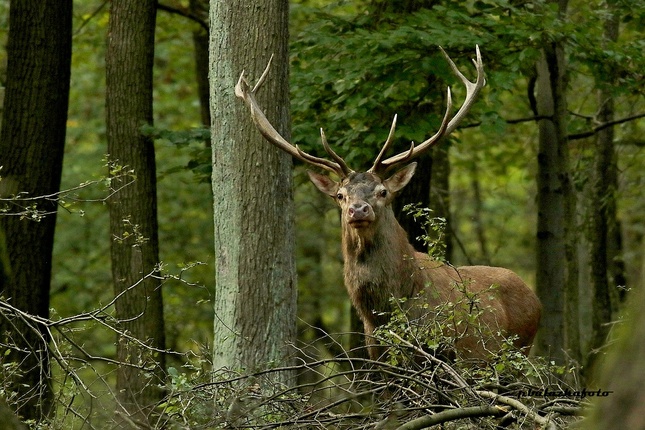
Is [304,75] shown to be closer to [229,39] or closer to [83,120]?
[229,39]

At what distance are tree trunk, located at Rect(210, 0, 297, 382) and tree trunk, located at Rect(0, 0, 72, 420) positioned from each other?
2.64 meters

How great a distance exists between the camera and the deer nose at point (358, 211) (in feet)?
27.5

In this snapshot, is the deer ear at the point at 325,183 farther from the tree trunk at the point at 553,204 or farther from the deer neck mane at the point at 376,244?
the tree trunk at the point at 553,204

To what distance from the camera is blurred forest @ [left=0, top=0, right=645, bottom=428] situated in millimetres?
10219

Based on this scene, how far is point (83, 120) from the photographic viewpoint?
2061cm

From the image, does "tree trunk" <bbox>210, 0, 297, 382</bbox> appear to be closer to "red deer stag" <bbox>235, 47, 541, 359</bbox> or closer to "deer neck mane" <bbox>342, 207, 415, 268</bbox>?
"red deer stag" <bbox>235, 47, 541, 359</bbox>

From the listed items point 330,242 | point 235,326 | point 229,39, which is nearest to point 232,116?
point 229,39

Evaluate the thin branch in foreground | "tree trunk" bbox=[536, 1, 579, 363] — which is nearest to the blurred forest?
"tree trunk" bbox=[536, 1, 579, 363]

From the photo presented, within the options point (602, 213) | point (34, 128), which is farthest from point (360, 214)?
point (602, 213)

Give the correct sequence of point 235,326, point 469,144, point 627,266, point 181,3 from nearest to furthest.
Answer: point 235,326, point 181,3, point 469,144, point 627,266

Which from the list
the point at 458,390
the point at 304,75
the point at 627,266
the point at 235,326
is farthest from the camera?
the point at 627,266

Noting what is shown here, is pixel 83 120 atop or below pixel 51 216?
atop

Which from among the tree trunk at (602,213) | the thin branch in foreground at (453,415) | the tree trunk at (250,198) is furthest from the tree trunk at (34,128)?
the tree trunk at (602,213)

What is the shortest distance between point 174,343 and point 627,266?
851 centimetres
